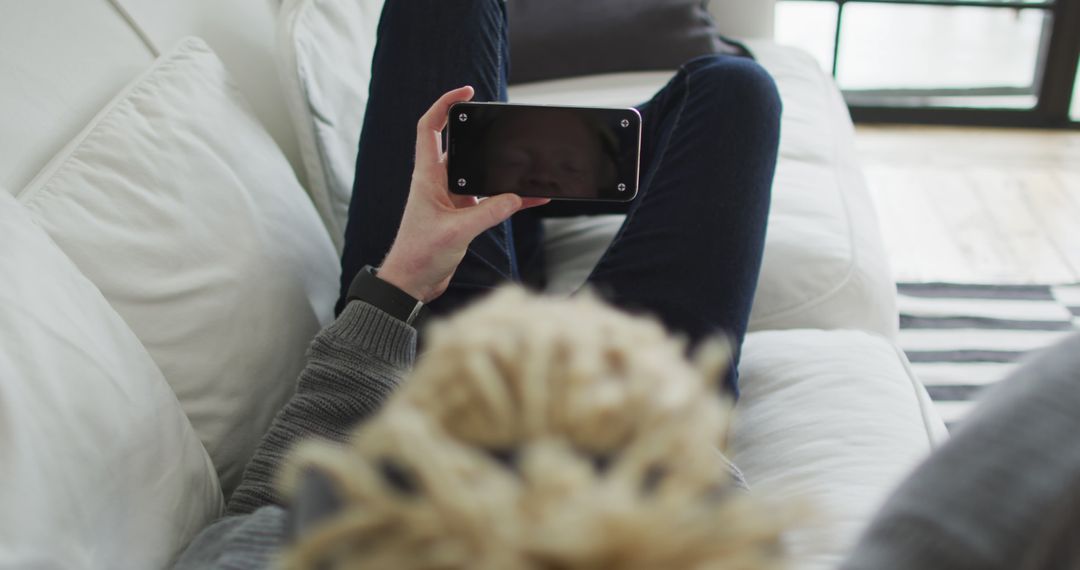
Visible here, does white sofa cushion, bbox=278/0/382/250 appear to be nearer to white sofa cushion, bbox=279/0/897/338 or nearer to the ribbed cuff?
white sofa cushion, bbox=279/0/897/338

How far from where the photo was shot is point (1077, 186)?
7.32ft

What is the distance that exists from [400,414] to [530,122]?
0.57 m

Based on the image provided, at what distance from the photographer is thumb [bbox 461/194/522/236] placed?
2.79 feet

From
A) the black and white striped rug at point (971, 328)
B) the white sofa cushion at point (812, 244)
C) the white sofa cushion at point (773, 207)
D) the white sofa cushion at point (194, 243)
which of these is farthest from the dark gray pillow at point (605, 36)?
the white sofa cushion at point (194, 243)

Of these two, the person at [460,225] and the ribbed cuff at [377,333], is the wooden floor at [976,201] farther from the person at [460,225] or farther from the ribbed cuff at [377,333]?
the ribbed cuff at [377,333]

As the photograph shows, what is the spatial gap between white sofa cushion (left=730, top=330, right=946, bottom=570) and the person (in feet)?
0.22

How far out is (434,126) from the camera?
2.89ft

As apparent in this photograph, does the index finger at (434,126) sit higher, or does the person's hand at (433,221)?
the index finger at (434,126)

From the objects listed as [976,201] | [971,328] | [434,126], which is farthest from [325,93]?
[976,201]

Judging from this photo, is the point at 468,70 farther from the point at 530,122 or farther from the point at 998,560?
the point at 998,560

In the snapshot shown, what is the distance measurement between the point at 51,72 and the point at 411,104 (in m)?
0.35

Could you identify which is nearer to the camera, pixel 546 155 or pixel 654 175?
pixel 546 155

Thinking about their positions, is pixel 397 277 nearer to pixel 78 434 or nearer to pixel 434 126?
pixel 434 126

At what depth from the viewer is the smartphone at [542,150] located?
2.85ft
